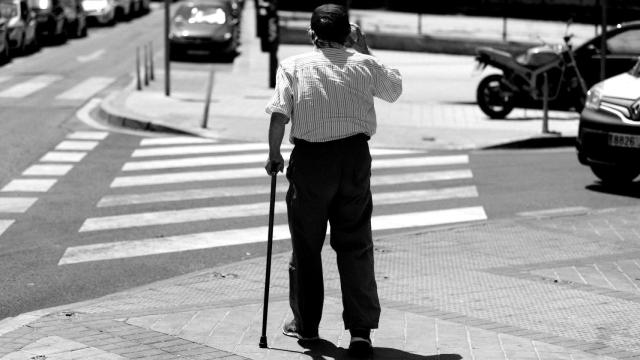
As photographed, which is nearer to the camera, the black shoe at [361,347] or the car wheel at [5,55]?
the black shoe at [361,347]

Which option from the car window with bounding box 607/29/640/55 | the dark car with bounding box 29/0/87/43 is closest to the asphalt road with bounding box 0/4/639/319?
the car window with bounding box 607/29/640/55

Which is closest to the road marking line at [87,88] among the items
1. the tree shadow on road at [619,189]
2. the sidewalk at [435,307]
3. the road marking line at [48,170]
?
the road marking line at [48,170]

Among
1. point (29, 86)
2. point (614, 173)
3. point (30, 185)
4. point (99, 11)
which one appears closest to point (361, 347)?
point (30, 185)

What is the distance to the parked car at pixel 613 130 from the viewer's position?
13195 millimetres

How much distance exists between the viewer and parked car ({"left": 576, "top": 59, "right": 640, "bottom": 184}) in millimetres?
13195

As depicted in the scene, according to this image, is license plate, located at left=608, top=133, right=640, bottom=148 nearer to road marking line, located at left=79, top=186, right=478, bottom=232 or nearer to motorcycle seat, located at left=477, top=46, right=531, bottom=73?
road marking line, located at left=79, top=186, right=478, bottom=232

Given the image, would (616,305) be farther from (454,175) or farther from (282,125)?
(454,175)

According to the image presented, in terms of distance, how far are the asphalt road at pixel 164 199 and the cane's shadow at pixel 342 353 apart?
2344mm

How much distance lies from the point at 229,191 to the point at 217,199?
0.56 metres

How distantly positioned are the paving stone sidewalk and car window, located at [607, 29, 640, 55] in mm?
11792

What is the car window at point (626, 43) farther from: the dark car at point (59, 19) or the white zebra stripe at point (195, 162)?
the dark car at point (59, 19)

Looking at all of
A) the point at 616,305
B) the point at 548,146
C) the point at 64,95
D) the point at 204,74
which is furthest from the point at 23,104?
the point at 616,305

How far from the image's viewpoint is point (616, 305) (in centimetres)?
802

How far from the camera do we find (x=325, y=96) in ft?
22.2
